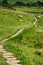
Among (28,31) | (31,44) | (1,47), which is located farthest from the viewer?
(28,31)

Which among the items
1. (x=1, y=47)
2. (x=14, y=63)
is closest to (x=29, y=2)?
(x=1, y=47)

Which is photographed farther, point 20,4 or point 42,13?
point 20,4

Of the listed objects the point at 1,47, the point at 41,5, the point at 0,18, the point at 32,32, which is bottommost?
the point at 41,5

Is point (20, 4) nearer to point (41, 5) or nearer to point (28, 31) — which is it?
point (41, 5)

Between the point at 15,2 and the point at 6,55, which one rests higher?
the point at 6,55

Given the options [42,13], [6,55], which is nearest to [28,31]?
[6,55]

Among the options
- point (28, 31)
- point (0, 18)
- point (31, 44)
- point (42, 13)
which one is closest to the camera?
point (31, 44)

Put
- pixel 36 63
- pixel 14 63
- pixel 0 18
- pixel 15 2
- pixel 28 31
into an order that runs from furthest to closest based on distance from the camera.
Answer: pixel 15 2, pixel 0 18, pixel 28 31, pixel 36 63, pixel 14 63

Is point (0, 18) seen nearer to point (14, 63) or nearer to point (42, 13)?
point (42, 13)

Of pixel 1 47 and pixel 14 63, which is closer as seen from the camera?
pixel 14 63
